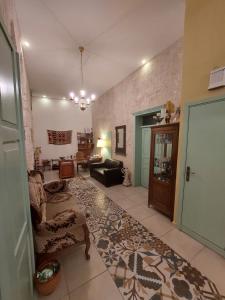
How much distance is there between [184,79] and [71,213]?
250cm

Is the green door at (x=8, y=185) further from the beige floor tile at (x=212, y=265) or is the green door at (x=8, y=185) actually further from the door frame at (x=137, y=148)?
the door frame at (x=137, y=148)

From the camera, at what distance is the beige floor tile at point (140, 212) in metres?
2.73

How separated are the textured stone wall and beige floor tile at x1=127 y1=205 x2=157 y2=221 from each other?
1568 millimetres

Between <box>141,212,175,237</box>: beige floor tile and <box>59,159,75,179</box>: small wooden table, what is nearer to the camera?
<box>141,212,175,237</box>: beige floor tile

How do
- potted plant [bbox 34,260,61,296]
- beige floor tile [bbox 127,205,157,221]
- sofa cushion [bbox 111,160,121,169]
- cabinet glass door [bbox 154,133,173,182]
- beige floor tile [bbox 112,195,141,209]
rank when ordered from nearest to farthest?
potted plant [bbox 34,260,61,296] < cabinet glass door [bbox 154,133,173,182] < beige floor tile [bbox 127,205,157,221] < beige floor tile [bbox 112,195,141,209] < sofa cushion [bbox 111,160,121,169]

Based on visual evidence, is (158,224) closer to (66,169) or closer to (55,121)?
(66,169)

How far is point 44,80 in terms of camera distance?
4707mm

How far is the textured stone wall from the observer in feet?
9.65

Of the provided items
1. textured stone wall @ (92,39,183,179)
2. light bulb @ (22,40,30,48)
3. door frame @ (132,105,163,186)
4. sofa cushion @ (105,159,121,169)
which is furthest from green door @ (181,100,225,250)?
light bulb @ (22,40,30,48)

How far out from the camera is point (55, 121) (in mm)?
6867

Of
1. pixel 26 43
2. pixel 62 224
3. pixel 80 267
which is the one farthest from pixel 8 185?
pixel 26 43

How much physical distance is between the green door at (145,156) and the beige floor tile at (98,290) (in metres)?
2.93

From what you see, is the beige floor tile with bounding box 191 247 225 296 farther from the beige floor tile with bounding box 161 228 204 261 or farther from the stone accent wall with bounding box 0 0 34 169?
the stone accent wall with bounding box 0 0 34 169

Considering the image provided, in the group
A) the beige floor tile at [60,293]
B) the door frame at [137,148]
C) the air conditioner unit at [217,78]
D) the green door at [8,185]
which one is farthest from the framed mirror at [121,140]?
the green door at [8,185]
